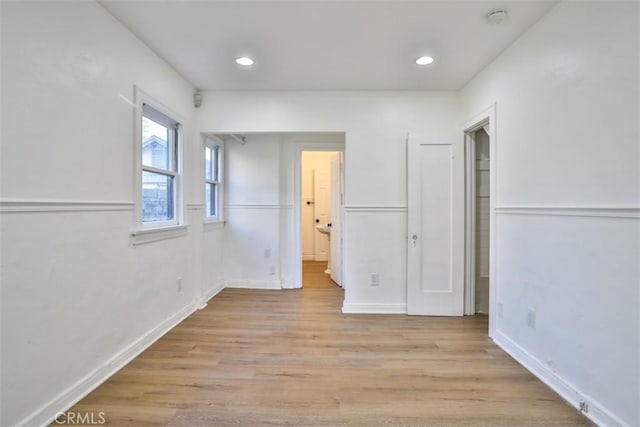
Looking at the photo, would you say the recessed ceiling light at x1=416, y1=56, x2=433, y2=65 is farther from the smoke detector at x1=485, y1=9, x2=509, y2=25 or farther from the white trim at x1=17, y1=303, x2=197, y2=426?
the white trim at x1=17, y1=303, x2=197, y2=426

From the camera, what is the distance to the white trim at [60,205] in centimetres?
147

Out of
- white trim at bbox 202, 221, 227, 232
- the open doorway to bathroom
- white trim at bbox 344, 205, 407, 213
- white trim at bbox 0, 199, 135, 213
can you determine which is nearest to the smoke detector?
white trim at bbox 344, 205, 407, 213

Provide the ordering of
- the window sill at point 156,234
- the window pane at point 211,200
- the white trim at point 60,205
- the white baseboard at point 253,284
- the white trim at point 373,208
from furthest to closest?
A: 1. the white baseboard at point 253,284
2. the window pane at point 211,200
3. the white trim at point 373,208
4. the window sill at point 156,234
5. the white trim at point 60,205

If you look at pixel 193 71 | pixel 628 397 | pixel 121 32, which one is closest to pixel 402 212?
pixel 628 397

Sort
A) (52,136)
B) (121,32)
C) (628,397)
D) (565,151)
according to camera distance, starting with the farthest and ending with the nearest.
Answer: (121,32), (565,151), (52,136), (628,397)

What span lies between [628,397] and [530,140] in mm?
1606

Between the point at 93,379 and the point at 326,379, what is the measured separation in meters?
1.49

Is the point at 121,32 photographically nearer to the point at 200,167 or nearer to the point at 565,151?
the point at 200,167

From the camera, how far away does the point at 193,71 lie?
118 inches

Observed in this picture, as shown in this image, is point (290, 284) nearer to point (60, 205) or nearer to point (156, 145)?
point (156, 145)

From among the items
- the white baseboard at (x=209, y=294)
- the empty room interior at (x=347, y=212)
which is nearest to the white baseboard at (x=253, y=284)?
the white baseboard at (x=209, y=294)

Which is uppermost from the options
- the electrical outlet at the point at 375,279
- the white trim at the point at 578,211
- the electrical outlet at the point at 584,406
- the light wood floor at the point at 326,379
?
the white trim at the point at 578,211

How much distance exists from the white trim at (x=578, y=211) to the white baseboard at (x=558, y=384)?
102 cm

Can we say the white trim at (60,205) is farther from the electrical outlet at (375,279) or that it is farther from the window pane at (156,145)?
the electrical outlet at (375,279)
